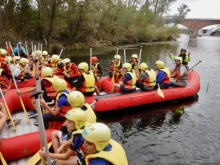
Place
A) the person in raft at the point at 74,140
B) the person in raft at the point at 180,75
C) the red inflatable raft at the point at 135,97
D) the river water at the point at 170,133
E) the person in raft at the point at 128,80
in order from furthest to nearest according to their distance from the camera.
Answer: the person in raft at the point at 180,75 → the person in raft at the point at 128,80 → the red inflatable raft at the point at 135,97 → the river water at the point at 170,133 → the person in raft at the point at 74,140

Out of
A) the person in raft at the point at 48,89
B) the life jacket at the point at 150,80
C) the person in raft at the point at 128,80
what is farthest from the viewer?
the life jacket at the point at 150,80

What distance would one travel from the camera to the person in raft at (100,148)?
234 centimetres

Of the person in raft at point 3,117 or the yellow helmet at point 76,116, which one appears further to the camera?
the person in raft at point 3,117

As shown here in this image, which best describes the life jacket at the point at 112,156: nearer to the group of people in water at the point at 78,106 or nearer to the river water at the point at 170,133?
the group of people in water at the point at 78,106

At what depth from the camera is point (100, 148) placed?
2416 millimetres

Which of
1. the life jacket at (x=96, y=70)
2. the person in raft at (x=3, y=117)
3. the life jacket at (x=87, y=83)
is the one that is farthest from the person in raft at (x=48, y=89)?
the life jacket at (x=96, y=70)

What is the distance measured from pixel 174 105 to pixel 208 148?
8.19 ft

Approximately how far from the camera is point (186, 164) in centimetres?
469

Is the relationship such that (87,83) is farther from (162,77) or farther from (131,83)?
(162,77)

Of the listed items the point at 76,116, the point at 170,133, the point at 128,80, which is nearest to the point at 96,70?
the point at 128,80

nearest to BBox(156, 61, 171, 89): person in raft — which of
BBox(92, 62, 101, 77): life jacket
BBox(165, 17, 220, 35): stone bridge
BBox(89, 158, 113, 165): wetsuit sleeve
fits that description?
BBox(92, 62, 101, 77): life jacket

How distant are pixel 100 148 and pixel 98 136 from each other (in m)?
0.16

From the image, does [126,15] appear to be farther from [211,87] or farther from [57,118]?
[57,118]

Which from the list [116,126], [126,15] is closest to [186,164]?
[116,126]
